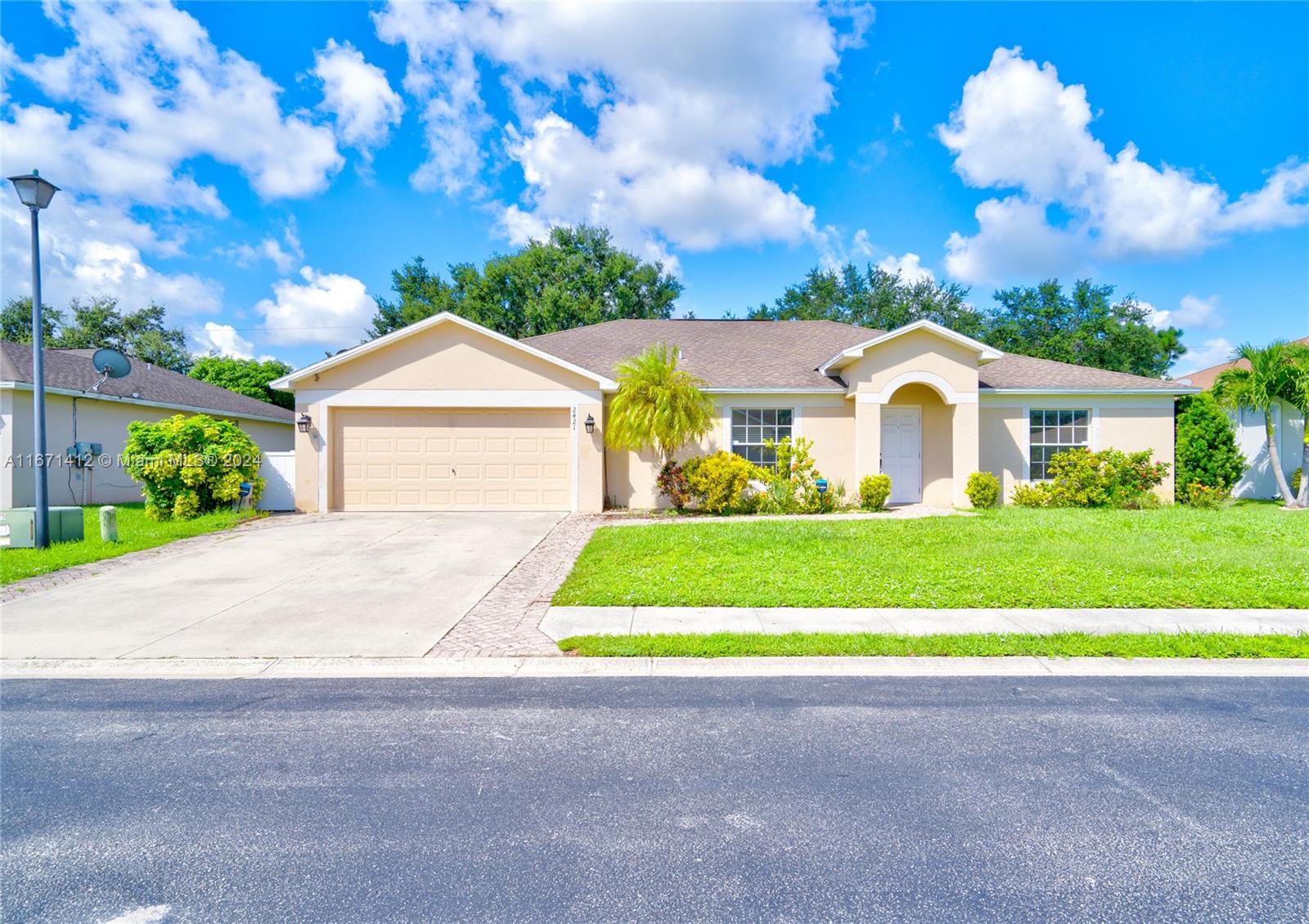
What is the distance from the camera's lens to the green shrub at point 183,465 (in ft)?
43.4

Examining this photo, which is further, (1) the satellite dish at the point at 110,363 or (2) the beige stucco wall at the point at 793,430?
(2) the beige stucco wall at the point at 793,430

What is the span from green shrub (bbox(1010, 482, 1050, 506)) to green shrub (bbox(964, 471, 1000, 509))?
95cm

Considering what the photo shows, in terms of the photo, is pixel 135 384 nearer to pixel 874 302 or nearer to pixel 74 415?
pixel 74 415

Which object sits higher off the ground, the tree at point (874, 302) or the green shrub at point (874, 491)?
the tree at point (874, 302)

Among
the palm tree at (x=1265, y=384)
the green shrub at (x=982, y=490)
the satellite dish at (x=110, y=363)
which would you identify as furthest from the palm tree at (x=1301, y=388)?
the satellite dish at (x=110, y=363)

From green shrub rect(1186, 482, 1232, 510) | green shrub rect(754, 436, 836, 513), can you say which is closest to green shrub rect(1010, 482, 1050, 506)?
green shrub rect(1186, 482, 1232, 510)

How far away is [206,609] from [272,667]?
2.36m

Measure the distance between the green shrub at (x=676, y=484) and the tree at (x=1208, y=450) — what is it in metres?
12.4

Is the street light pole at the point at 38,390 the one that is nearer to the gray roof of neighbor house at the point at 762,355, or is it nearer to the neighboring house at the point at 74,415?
the neighboring house at the point at 74,415

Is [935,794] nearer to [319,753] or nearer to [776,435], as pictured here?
[319,753]

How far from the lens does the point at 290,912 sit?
2527mm

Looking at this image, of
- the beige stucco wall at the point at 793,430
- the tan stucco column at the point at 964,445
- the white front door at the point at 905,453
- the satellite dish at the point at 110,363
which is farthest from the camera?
the white front door at the point at 905,453

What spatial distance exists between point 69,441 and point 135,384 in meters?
3.23

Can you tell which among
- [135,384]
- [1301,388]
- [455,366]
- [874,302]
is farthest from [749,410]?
[874,302]
